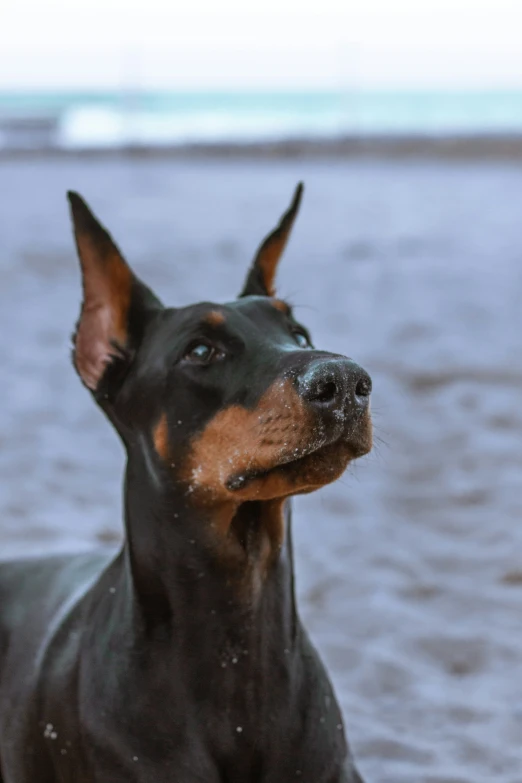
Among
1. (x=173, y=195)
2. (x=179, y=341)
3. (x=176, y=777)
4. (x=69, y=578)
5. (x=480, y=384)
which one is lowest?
(x=176, y=777)

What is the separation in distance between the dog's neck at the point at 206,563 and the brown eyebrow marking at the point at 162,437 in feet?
0.20

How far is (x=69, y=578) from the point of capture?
3488 millimetres

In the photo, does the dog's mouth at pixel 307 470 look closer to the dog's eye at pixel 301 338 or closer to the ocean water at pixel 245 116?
the dog's eye at pixel 301 338

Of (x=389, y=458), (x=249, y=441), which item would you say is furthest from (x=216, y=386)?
(x=389, y=458)

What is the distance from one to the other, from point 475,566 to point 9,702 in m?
2.22

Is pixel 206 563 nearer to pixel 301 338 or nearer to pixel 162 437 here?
pixel 162 437

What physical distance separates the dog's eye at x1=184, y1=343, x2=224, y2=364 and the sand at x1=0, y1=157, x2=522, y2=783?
1.29 ft

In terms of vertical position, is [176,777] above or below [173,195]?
below

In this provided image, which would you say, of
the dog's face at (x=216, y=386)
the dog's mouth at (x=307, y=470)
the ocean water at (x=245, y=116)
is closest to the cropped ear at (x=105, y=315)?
the dog's face at (x=216, y=386)

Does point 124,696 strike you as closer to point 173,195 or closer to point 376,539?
point 376,539

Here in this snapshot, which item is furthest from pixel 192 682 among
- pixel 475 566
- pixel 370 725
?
pixel 475 566

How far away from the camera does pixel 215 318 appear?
2844mm

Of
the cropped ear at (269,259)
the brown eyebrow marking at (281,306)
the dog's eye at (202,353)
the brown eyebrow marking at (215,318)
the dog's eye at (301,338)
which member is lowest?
the dog's eye at (202,353)

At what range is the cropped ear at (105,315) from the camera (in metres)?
3.00
